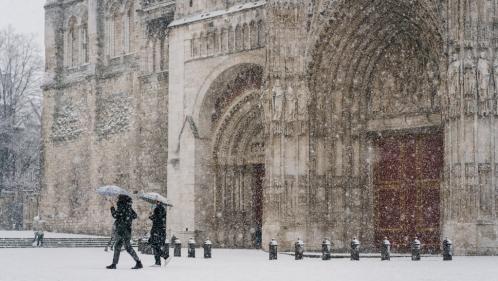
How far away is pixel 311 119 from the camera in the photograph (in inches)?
1128

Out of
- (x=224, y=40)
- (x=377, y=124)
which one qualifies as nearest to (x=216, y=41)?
(x=224, y=40)

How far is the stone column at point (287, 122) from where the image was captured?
28281mm

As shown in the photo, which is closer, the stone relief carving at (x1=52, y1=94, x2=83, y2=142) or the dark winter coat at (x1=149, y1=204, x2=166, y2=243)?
the dark winter coat at (x1=149, y1=204, x2=166, y2=243)

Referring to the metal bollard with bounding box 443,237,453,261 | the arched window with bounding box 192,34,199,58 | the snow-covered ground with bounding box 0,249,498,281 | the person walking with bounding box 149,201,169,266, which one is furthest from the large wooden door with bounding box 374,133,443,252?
the person walking with bounding box 149,201,169,266

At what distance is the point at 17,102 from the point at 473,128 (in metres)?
36.7

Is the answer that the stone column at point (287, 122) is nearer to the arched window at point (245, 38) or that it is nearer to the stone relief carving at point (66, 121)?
the arched window at point (245, 38)

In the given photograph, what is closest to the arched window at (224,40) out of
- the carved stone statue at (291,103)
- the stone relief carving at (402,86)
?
the carved stone statue at (291,103)

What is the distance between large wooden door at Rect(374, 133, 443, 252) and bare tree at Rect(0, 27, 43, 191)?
29399 millimetres

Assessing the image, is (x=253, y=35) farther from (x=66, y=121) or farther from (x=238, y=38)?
(x=66, y=121)

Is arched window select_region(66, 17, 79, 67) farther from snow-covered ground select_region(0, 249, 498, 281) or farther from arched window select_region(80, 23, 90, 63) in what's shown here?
snow-covered ground select_region(0, 249, 498, 281)

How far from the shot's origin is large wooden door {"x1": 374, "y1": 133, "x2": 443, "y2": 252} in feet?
90.5

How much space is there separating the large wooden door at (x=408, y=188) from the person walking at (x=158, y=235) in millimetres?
10191

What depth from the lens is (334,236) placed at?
1134 inches

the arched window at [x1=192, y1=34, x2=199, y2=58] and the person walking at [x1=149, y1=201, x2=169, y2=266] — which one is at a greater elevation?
A: the arched window at [x1=192, y1=34, x2=199, y2=58]
